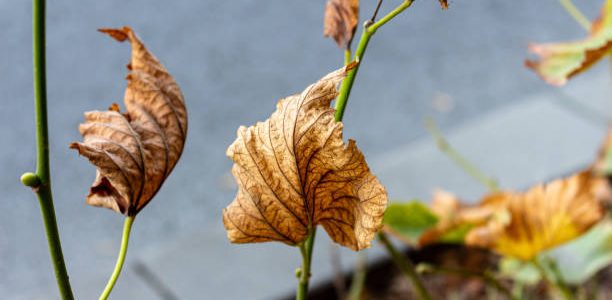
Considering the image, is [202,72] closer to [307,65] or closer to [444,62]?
[307,65]

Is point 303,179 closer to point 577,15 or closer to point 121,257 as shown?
point 121,257

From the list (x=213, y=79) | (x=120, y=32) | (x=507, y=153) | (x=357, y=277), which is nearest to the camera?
(x=120, y=32)

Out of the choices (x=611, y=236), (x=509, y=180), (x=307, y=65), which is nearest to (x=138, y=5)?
(x=307, y=65)

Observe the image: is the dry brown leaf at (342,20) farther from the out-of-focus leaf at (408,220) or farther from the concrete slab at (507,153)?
the concrete slab at (507,153)

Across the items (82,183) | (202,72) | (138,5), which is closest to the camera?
(82,183)

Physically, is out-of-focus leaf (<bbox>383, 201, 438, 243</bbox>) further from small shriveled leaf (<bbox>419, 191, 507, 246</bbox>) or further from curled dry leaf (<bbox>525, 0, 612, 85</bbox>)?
curled dry leaf (<bbox>525, 0, 612, 85</bbox>)

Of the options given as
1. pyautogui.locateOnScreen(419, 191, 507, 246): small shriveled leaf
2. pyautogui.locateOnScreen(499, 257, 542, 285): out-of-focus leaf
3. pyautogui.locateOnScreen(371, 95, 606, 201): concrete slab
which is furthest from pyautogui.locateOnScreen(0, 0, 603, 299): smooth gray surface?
pyautogui.locateOnScreen(419, 191, 507, 246): small shriveled leaf

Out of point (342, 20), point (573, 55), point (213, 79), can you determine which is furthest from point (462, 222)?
point (213, 79)
